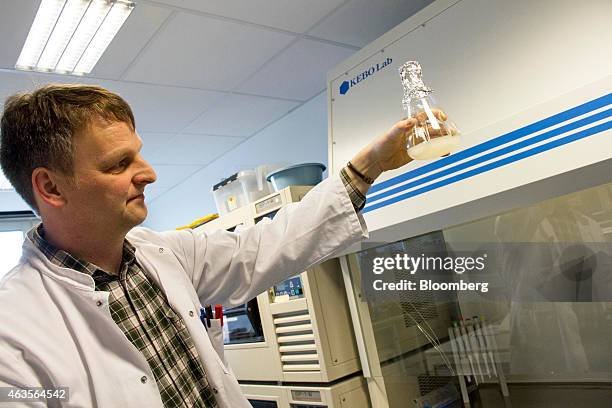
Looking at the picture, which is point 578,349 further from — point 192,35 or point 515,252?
point 192,35

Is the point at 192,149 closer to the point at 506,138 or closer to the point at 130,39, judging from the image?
the point at 130,39

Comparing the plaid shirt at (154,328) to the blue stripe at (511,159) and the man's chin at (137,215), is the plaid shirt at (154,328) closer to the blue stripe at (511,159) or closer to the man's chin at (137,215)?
the man's chin at (137,215)

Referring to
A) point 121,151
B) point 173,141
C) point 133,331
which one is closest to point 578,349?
point 133,331

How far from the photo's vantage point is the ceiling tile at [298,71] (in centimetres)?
237

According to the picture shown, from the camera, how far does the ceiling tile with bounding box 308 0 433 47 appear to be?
6.68 ft

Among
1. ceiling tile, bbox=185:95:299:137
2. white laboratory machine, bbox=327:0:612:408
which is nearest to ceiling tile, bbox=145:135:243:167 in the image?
ceiling tile, bbox=185:95:299:137

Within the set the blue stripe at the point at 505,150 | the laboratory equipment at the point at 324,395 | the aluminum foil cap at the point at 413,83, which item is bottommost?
the laboratory equipment at the point at 324,395

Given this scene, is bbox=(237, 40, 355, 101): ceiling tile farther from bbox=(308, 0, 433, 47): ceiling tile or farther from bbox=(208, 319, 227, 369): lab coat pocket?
bbox=(208, 319, 227, 369): lab coat pocket

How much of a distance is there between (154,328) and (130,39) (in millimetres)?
1506

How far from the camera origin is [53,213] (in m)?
0.98

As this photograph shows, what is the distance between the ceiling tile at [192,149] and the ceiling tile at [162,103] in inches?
10.9

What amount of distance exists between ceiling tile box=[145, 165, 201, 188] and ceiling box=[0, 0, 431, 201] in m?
0.83

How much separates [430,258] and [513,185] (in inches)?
20.9

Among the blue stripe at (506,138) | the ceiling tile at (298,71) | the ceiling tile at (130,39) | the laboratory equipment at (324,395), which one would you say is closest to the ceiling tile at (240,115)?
the ceiling tile at (298,71)
